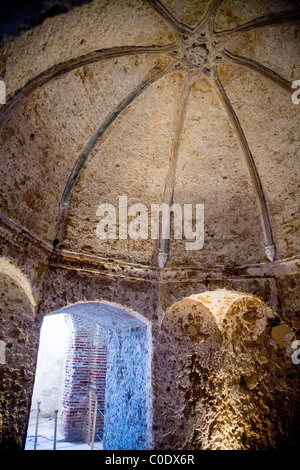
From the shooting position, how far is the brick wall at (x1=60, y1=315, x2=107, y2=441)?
7453 mm

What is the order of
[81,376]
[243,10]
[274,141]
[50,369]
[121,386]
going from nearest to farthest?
[243,10] → [274,141] → [121,386] → [81,376] → [50,369]

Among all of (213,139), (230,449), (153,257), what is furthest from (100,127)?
(230,449)

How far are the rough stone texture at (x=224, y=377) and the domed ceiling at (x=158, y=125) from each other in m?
0.92

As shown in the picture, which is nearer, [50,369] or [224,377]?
[224,377]

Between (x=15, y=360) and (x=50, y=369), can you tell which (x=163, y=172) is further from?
(x=50, y=369)

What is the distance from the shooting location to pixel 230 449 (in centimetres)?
462

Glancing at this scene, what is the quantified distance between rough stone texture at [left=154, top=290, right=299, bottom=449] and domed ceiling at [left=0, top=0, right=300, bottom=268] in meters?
0.92

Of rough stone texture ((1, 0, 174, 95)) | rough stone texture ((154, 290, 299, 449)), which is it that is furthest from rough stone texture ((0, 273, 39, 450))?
rough stone texture ((1, 0, 174, 95))

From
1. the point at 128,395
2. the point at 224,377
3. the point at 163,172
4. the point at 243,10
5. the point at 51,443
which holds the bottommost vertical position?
the point at 51,443

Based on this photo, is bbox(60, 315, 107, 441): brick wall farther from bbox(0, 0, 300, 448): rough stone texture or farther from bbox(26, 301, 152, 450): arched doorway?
bbox(0, 0, 300, 448): rough stone texture

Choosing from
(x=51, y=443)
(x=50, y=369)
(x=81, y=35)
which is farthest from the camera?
(x=50, y=369)

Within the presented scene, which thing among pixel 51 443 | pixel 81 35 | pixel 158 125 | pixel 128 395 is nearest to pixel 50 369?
pixel 51 443

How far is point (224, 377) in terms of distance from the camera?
4996 mm

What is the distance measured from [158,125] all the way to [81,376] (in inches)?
246
